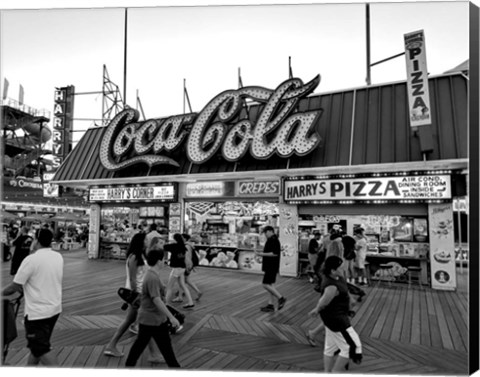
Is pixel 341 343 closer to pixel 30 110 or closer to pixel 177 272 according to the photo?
pixel 177 272

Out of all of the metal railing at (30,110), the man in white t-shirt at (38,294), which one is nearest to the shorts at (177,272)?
the man in white t-shirt at (38,294)

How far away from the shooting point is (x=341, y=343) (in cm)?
359

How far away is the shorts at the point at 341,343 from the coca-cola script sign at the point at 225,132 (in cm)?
643

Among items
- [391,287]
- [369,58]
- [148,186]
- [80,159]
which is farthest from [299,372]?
[80,159]

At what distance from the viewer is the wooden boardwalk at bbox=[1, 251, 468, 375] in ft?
14.2

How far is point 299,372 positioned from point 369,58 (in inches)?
369

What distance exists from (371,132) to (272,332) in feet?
21.6

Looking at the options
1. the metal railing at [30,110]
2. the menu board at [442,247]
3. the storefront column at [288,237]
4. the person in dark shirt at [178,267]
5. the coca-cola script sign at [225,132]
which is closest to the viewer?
the person in dark shirt at [178,267]

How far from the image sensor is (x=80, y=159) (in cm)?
1405

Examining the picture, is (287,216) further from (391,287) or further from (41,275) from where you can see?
(41,275)

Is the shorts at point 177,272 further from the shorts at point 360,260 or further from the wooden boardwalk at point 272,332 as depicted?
the shorts at point 360,260

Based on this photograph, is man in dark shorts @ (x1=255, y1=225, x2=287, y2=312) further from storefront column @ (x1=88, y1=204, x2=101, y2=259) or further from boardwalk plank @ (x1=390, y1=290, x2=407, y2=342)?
storefront column @ (x1=88, y1=204, x2=101, y2=259)

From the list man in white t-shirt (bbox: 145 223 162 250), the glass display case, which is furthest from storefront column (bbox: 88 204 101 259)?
man in white t-shirt (bbox: 145 223 162 250)

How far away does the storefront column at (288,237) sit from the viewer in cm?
1073
